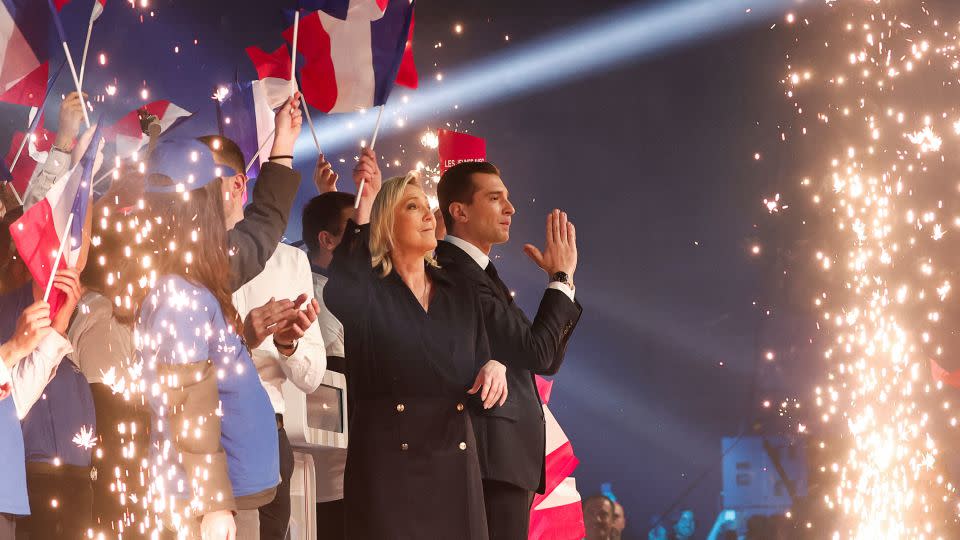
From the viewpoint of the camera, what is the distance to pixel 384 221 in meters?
2.94

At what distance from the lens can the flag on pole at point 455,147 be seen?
449cm

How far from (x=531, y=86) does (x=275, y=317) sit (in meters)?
6.94

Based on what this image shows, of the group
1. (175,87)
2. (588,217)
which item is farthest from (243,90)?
(588,217)

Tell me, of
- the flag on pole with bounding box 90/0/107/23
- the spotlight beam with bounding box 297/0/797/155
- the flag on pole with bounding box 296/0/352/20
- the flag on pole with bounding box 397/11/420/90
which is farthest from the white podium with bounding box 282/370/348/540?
the spotlight beam with bounding box 297/0/797/155

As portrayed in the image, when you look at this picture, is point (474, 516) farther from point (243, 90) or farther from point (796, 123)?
point (796, 123)

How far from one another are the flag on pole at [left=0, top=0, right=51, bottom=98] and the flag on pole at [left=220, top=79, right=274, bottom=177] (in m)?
0.86

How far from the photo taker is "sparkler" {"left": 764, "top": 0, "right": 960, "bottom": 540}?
4.48 metres

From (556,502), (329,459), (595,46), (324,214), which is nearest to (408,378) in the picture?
(329,459)

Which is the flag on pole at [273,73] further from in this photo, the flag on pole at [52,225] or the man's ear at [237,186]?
the flag on pole at [52,225]

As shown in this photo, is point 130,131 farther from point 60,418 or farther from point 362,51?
point 60,418

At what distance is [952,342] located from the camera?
5129mm

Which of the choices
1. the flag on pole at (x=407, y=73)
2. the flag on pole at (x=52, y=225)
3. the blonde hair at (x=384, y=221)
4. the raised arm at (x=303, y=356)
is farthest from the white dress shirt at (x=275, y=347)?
the flag on pole at (x=407, y=73)

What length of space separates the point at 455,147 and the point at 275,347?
68.2 inches

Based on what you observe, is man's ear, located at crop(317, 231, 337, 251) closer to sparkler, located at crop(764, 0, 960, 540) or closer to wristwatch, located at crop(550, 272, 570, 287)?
wristwatch, located at crop(550, 272, 570, 287)
